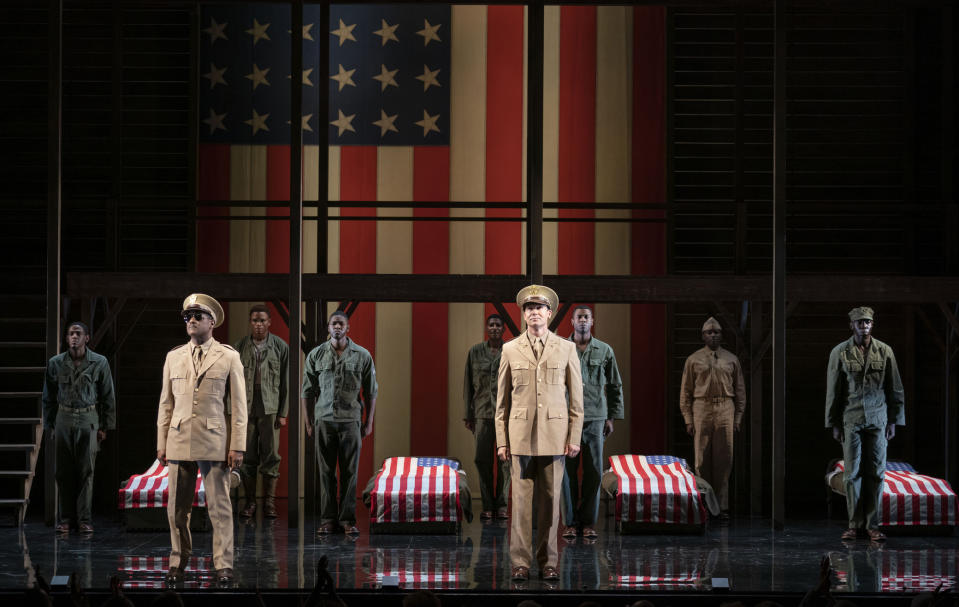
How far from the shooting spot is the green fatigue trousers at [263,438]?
1094 cm

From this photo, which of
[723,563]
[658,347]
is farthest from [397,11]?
[723,563]

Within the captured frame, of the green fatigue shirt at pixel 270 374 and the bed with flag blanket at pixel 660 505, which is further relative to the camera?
the green fatigue shirt at pixel 270 374

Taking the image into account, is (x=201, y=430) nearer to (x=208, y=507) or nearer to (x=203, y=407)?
(x=203, y=407)

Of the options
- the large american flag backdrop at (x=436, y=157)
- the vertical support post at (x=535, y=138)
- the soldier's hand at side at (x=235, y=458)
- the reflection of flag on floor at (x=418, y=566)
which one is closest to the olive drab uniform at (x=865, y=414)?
the vertical support post at (x=535, y=138)

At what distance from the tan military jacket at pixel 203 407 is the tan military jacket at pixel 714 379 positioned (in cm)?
472

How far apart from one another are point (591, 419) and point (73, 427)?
14.2 ft

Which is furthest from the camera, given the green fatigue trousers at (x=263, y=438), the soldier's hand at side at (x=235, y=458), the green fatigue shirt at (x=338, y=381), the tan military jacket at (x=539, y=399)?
the green fatigue trousers at (x=263, y=438)

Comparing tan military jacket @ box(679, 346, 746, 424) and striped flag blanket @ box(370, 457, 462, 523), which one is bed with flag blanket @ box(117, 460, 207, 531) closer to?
striped flag blanket @ box(370, 457, 462, 523)

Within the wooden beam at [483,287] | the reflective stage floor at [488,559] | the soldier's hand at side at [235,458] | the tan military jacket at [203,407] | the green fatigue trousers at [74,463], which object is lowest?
the reflective stage floor at [488,559]

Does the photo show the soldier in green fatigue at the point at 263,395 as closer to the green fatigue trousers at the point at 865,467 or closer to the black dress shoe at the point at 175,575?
the black dress shoe at the point at 175,575

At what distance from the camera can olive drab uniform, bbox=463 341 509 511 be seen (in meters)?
10.6

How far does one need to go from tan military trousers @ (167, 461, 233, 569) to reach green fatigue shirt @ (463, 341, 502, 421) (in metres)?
3.47

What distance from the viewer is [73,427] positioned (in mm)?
9516

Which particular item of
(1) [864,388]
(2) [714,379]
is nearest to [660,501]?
(2) [714,379]
